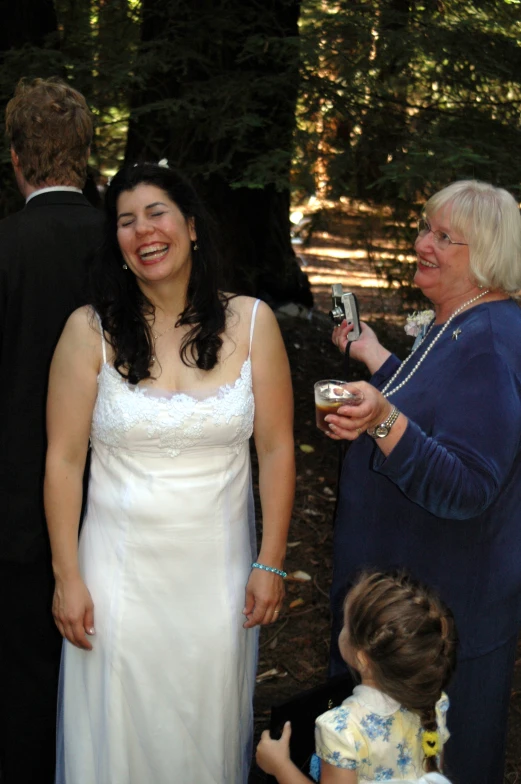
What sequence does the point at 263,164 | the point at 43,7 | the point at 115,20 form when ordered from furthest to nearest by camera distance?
1. the point at 43,7
2. the point at 115,20
3. the point at 263,164

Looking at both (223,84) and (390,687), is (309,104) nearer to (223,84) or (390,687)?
(223,84)

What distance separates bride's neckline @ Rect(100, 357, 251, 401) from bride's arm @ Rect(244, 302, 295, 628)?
0.38 ft

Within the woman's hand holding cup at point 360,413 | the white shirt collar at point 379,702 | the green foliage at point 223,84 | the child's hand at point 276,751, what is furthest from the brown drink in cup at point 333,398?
the green foliage at point 223,84

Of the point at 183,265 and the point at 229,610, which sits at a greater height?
the point at 183,265

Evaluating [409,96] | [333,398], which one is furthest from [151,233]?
[409,96]

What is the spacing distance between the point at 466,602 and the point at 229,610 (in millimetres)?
753

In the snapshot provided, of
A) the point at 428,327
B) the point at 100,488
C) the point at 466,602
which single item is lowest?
the point at 466,602

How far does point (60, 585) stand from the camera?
2.85 m

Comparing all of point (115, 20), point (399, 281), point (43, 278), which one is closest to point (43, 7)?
point (115, 20)

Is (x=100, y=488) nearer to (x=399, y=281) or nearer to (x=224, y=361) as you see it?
(x=224, y=361)

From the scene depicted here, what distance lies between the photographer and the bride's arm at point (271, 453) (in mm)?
2924

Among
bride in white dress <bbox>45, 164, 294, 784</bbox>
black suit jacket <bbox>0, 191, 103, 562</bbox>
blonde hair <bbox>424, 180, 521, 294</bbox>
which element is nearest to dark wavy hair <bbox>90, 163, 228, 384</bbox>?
bride in white dress <bbox>45, 164, 294, 784</bbox>

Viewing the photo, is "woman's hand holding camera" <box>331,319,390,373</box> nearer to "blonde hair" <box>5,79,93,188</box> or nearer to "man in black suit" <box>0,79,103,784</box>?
"man in black suit" <box>0,79,103,784</box>

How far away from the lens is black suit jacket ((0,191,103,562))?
3.12 meters
